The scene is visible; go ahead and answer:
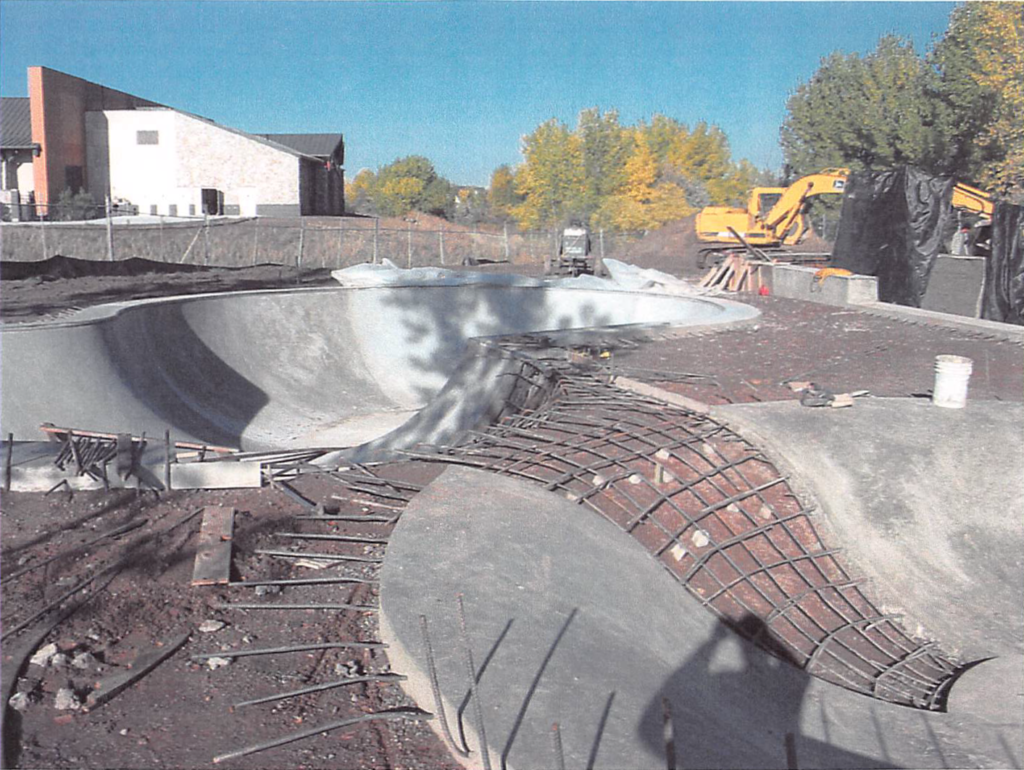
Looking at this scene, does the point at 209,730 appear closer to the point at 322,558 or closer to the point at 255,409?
the point at 322,558

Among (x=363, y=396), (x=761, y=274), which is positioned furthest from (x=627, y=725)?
(x=761, y=274)

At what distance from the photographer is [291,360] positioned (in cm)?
1495

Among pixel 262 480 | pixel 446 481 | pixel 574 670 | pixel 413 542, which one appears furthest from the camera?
pixel 262 480

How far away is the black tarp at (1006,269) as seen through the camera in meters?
14.6

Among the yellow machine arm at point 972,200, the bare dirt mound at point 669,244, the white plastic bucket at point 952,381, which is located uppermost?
the yellow machine arm at point 972,200

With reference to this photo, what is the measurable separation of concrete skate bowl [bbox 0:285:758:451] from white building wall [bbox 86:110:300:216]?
Result: 26333mm

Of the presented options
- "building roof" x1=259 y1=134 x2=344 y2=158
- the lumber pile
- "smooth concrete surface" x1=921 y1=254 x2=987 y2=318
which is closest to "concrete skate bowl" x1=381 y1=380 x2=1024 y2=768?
"smooth concrete surface" x1=921 y1=254 x2=987 y2=318

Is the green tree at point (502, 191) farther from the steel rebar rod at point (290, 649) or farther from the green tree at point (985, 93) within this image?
the steel rebar rod at point (290, 649)

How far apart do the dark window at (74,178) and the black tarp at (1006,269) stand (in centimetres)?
3830

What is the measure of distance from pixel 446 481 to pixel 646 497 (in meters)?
1.53

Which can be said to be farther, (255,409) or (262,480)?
(255,409)

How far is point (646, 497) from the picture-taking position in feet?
21.9

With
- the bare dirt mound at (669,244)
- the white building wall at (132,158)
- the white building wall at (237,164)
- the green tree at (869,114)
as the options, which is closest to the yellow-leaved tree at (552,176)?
the bare dirt mound at (669,244)

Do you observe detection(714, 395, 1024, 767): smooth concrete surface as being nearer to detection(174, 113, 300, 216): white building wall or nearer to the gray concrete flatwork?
the gray concrete flatwork
